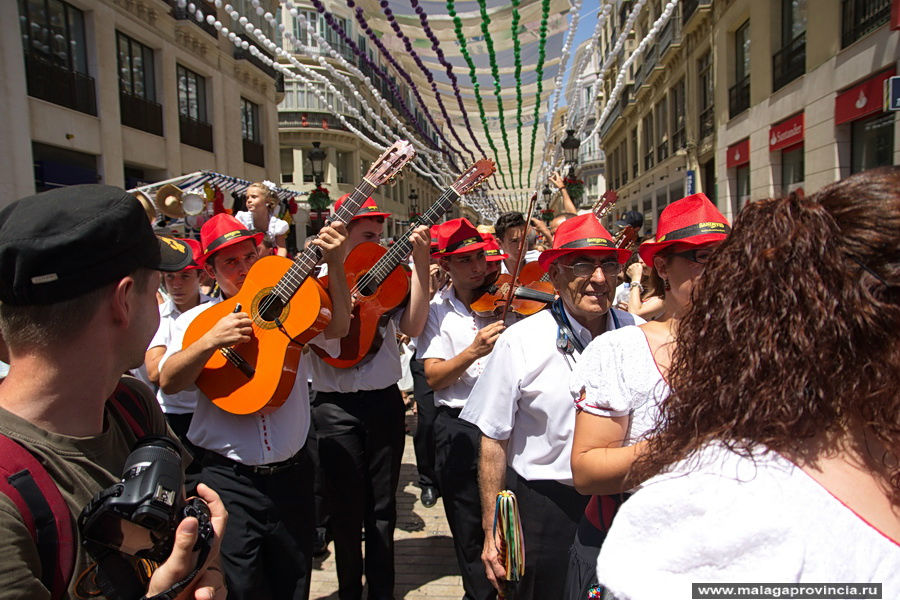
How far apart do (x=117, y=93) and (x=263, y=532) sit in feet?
48.3

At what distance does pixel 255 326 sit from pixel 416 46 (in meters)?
5.12

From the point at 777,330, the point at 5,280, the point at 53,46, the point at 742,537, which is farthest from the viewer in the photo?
the point at 53,46

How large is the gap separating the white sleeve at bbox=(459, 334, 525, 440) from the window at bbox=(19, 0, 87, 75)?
13.6 metres

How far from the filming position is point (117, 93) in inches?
536

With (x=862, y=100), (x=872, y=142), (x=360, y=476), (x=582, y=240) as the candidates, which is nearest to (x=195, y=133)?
(x=862, y=100)

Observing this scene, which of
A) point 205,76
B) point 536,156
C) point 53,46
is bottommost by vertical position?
point 536,156

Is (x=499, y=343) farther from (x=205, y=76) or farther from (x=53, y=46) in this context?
(x=205, y=76)

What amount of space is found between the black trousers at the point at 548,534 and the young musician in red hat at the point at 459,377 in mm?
703

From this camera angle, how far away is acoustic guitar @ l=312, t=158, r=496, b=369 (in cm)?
318

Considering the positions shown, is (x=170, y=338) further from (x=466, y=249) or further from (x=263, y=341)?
(x=466, y=249)

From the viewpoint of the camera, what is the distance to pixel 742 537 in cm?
78

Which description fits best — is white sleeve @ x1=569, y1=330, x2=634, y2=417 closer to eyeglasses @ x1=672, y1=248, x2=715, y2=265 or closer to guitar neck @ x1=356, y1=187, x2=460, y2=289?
eyeglasses @ x1=672, y1=248, x2=715, y2=265

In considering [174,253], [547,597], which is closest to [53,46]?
[174,253]

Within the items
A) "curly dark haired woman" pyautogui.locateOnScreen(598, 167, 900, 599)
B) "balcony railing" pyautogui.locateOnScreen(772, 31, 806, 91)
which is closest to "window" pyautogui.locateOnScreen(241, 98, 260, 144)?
"balcony railing" pyautogui.locateOnScreen(772, 31, 806, 91)
